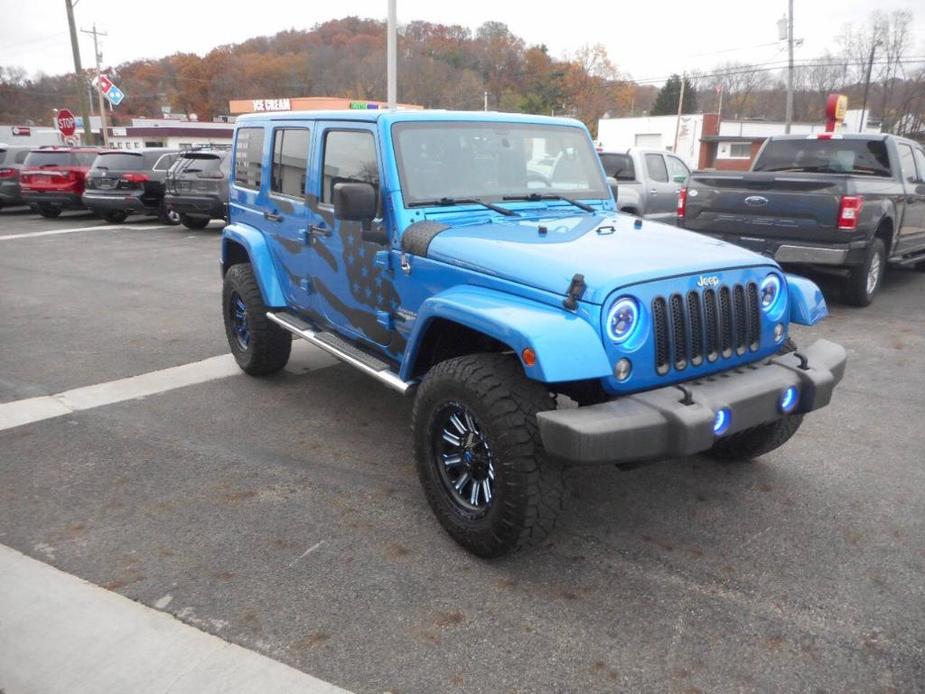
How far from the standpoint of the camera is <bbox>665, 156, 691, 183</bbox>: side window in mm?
12237

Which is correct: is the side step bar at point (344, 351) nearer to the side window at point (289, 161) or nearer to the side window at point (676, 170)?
the side window at point (289, 161)

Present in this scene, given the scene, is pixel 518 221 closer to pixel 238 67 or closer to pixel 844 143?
pixel 844 143

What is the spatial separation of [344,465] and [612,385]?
1.87 metres

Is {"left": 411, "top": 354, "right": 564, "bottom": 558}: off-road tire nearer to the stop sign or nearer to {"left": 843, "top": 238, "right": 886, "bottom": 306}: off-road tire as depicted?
{"left": 843, "top": 238, "right": 886, "bottom": 306}: off-road tire

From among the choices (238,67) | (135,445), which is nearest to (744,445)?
(135,445)

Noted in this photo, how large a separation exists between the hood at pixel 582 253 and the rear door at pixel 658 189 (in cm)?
798

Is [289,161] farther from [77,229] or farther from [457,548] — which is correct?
[77,229]

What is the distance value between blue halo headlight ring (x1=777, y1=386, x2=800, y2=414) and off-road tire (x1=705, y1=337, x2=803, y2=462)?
1.80ft

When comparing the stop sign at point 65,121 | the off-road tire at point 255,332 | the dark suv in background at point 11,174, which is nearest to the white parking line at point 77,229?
the dark suv in background at point 11,174

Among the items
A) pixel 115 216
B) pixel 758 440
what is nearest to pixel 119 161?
pixel 115 216

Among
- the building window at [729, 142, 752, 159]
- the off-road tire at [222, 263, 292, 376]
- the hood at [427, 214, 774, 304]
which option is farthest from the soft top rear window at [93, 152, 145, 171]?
the building window at [729, 142, 752, 159]

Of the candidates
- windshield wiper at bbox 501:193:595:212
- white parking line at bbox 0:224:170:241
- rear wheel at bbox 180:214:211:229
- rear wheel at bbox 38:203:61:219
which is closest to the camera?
windshield wiper at bbox 501:193:595:212

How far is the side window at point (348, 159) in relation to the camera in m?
3.96

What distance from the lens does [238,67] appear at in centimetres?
7625
